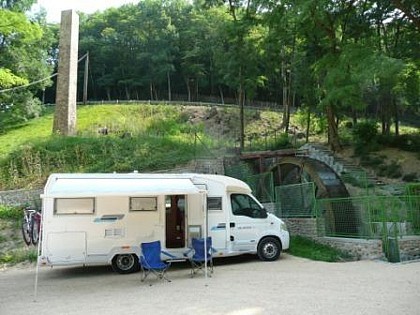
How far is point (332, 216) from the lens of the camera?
15398 mm

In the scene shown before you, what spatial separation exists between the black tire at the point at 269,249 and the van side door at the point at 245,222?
0.78 feet

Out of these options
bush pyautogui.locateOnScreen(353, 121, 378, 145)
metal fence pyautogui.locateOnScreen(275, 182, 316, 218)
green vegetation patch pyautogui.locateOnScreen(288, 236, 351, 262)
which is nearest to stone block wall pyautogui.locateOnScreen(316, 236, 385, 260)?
green vegetation patch pyautogui.locateOnScreen(288, 236, 351, 262)

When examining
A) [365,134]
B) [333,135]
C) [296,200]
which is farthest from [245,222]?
[365,134]

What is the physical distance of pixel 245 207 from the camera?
13461 mm

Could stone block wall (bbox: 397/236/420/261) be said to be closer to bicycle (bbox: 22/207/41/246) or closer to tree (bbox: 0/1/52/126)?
bicycle (bbox: 22/207/41/246)

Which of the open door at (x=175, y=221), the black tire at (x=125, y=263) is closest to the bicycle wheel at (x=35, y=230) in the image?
the black tire at (x=125, y=263)

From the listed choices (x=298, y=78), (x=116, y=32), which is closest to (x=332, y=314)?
(x=298, y=78)

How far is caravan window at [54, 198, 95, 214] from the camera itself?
458 inches

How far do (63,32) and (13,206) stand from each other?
18.9 metres

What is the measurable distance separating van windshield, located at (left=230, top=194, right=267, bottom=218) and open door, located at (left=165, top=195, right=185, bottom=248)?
151 cm

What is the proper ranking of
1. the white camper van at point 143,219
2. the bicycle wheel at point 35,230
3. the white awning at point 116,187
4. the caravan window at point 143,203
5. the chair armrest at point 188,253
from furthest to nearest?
the bicycle wheel at point 35,230, the caravan window at point 143,203, the chair armrest at point 188,253, the white camper van at point 143,219, the white awning at point 116,187

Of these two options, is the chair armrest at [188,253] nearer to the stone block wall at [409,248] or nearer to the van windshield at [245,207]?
the van windshield at [245,207]

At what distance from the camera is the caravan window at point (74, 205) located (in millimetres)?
11641

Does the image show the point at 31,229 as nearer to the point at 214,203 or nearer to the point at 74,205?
the point at 74,205
